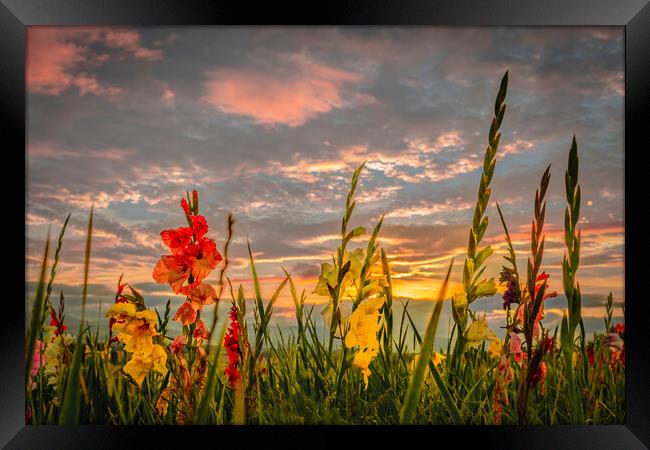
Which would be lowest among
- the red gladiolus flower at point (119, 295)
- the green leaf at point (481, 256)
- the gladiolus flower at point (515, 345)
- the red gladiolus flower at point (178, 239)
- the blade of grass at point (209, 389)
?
the blade of grass at point (209, 389)

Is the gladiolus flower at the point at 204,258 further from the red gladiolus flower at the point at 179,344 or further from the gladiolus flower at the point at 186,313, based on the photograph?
the red gladiolus flower at the point at 179,344

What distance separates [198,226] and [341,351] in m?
0.85

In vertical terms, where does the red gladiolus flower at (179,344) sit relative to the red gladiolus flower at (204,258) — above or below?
below

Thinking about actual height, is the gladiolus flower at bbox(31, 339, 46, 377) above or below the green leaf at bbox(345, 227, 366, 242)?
below

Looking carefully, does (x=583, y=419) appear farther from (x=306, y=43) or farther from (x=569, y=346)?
(x=306, y=43)

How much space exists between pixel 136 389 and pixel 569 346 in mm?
1962

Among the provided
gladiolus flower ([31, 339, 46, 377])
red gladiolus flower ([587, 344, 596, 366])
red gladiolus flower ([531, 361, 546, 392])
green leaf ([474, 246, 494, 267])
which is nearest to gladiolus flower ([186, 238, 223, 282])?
gladiolus flower ([31, 339, 46, 377])

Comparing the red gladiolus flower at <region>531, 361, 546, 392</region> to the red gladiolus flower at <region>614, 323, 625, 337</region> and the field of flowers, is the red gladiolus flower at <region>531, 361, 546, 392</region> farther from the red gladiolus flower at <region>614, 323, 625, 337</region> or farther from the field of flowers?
the red gladiolus flower at <region>614, 323, 625, 337</region>

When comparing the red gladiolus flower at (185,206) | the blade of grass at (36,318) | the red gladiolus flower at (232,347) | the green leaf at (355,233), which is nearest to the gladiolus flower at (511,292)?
the green leaf at (355,233)

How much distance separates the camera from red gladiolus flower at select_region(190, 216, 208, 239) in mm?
2771

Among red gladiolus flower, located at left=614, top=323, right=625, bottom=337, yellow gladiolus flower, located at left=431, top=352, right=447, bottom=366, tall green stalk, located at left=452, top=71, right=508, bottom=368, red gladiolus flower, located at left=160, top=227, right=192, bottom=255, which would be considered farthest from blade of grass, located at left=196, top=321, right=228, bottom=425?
red gladiolus flower, located at left=614, top=323, right=625, bottom=337

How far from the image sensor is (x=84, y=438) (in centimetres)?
278

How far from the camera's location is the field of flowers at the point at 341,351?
110 inches

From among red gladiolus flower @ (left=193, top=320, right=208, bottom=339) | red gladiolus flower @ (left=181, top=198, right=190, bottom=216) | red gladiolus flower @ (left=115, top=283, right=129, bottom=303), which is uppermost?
red gladiolus flower @ (left=181, top=198, right=190, bottom=216)
